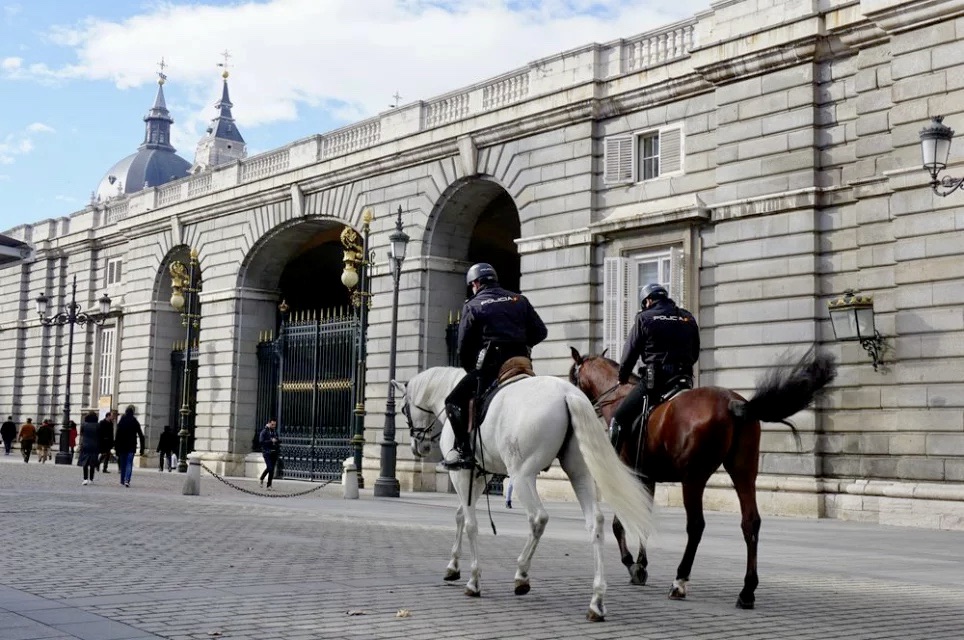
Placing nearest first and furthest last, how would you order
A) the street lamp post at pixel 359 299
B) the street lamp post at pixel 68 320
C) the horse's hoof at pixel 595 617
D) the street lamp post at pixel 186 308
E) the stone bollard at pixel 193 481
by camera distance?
the horse's hoof at pixel 595 617 → the stone bollard at pixel 193 481 → the street lamp post at pixel 359 299 → the street lamp post at pixel 186 308 → the street lamp post at pixel 68 320

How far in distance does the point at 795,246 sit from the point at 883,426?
12.0ft

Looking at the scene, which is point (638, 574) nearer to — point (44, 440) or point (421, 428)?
point (421, 428)

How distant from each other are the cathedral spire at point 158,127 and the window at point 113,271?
49.2 m

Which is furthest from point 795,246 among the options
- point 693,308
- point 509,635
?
point 509,635

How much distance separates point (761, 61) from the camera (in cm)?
2192

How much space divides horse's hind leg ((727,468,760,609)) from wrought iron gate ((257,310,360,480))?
71.9 ft

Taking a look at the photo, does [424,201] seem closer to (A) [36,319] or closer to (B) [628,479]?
(B) [628,479]

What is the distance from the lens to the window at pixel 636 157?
79.6ft

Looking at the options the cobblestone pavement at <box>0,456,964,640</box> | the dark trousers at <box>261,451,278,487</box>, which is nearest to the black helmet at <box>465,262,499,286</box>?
the cobblestone pavement at <box>0,456,964,640</box>

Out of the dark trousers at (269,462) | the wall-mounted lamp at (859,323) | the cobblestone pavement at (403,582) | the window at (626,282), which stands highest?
the window at (626,282)

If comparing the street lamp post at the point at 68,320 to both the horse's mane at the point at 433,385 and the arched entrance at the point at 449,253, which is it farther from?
the horse's mane at the point at 433,385

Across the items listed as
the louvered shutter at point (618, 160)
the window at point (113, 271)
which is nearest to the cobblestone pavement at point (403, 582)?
the louvered shutter at point (618, 160)

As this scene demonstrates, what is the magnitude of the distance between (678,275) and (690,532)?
1407cm

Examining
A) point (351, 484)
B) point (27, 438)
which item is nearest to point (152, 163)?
point (27, 438)
